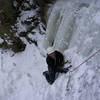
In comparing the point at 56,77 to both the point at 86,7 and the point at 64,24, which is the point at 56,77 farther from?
the point at 86,7

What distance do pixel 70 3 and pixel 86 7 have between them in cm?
66

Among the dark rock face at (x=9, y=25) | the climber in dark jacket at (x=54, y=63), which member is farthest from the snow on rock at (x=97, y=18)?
the dark rock face at (x=9, y=25)

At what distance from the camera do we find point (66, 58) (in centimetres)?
603

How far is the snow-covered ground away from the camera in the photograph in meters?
5.16

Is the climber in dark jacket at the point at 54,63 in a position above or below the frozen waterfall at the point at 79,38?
below

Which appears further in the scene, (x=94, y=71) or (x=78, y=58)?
(x=78, y=58)

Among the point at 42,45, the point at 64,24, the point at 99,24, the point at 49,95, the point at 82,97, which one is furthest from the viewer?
the point at 42,45

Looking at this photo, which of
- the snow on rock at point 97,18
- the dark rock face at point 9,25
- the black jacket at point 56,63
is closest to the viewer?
the snow on rock at point 97,18

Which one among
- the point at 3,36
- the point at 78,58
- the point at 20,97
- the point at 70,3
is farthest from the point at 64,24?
the point at 3,36

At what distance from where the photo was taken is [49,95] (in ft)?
19.2

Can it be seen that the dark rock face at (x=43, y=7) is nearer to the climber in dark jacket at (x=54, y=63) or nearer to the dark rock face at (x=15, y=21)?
the dark rock face at (x=15, y=21)

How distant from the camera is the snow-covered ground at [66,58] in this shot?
5.16m

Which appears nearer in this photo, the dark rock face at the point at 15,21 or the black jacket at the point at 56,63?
the black jacket at the point at 56,63

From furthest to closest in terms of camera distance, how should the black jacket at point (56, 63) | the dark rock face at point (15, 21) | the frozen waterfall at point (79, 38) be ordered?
1. the dark rock face at point (15, 21)
2. the black jacket at point (56, 63)
3. the frozen waterfall at point (79, 38)
